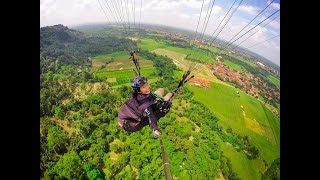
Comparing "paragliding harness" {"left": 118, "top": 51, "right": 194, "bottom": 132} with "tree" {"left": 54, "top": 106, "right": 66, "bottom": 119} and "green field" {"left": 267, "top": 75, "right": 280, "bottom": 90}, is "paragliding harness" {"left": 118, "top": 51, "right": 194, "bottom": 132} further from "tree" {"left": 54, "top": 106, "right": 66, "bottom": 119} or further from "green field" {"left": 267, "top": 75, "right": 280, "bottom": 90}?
"green field" {"left": 267, "top": 75, "right": 280, "bottom": 90}

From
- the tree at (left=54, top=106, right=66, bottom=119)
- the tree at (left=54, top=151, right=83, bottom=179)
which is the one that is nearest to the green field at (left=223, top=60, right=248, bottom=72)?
the tree at (left=54, top=151, right=83, bottom=179)

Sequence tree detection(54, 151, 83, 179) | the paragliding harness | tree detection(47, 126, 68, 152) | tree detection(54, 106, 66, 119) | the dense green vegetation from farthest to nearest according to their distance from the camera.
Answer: tree detection(54, 106, 66, 119) < tree detection(47, 126, 68, 152) < tree detection(54, 151, 83, 179) < the dense green vegetation < the paragliding harness

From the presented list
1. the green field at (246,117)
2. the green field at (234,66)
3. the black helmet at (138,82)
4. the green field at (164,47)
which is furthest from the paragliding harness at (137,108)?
the green field at (234,66)

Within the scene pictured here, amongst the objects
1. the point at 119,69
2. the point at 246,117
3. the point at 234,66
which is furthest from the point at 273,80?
the point at 119,69

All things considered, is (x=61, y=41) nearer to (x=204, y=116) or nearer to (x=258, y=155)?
(x=204, y=116)

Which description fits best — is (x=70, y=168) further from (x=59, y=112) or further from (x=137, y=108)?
(x=137, y=108)

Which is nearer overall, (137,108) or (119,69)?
(137,108)
